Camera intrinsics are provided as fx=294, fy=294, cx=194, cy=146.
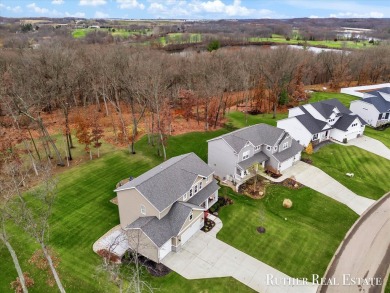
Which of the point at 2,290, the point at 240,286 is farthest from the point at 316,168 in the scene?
the point at 2,290

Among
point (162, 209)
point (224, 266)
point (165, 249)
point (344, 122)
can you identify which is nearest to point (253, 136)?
point (162, 209)

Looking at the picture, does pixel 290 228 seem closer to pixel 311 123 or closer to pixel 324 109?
pixel 311 123

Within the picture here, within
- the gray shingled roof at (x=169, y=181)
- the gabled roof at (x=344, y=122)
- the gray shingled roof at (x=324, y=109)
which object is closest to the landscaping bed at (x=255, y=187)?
the gray shingled roof at (x=169, y=181)

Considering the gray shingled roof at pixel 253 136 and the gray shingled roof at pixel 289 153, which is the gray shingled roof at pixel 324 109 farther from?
the gray shingled roof at pixel 253 136

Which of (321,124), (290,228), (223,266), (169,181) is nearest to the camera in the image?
(223,266)

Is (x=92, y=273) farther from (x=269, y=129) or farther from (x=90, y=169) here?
(x=269, y=129)

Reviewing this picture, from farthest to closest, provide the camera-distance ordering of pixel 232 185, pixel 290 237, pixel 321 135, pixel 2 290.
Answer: pixel 321 135
pixel 232 185
pixel 290 237
pixel 2 290

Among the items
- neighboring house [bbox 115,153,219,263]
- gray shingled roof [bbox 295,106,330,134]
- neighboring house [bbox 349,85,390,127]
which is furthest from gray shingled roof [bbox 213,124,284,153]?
neighboring house [bbox 349,85,390,127]

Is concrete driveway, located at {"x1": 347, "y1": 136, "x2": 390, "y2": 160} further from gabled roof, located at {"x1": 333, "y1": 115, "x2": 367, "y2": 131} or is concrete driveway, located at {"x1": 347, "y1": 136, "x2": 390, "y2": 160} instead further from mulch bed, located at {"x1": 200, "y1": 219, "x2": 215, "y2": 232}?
mulch bed, located at {"x1": 200, "y1": 219, "x2": 215, "y2": 232}
